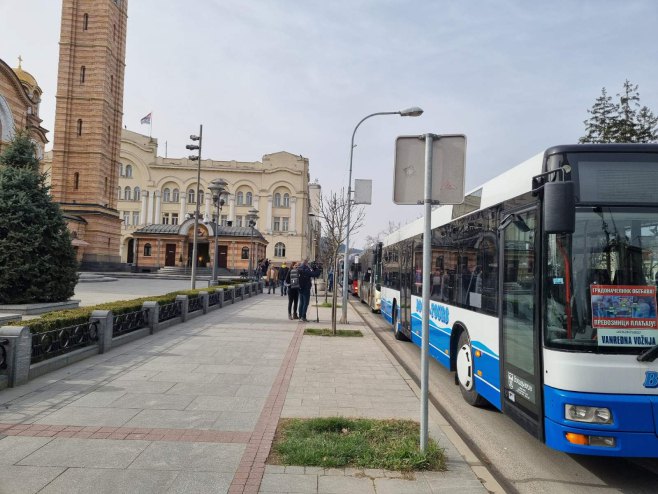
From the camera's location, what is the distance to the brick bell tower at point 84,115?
1746 inches

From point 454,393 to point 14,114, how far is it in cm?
4395

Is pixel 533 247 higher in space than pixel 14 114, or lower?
lower

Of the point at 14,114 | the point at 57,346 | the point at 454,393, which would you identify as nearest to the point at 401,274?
the point at 454,393

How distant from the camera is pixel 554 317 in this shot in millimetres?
4449

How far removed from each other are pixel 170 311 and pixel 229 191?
67.3 metres

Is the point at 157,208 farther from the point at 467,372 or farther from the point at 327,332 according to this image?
the point at 467,372

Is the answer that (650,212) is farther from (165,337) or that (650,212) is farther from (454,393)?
(165,337)

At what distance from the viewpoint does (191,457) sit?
468 cm

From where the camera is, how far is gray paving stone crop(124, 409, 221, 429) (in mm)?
5586

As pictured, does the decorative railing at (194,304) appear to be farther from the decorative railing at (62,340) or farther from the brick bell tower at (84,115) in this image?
the brick bell tower at (84,115)

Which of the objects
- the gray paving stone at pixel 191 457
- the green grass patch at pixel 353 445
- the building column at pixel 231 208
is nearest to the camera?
the gray paving stone at pixel 191 457

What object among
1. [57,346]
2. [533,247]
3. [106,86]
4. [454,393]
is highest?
[106,86]

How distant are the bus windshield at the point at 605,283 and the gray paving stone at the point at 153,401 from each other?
14.5ft

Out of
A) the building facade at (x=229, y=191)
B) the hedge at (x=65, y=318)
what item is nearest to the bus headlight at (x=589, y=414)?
the hedge at (x=65, y=318)
